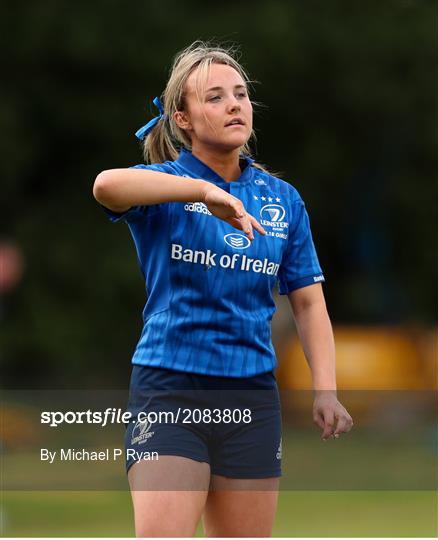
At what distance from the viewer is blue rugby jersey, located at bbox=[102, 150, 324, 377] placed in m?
3.88

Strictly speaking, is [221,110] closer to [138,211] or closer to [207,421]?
[138,211]

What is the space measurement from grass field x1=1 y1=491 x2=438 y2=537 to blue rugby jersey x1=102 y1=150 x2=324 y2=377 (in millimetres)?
3934

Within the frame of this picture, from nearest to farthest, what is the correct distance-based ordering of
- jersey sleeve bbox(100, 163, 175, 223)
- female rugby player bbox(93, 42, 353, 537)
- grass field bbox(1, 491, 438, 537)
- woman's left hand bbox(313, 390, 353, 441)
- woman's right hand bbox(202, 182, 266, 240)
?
1. woman's right hand bbox(202, 182, 266, 240)
2. female rugby player bbox(93, 42, 353, 537)
3. jersey sleeve bbox(100, 163, 175, 223)
4. woman's left hand bbox(313, 390, 353, 441)
5. grass field bbox(1, 491, 438, 537)

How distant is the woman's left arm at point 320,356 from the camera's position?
400cm

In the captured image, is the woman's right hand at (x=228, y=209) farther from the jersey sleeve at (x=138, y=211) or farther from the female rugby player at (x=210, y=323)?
the jersey sleeve at (x=138, y=211)

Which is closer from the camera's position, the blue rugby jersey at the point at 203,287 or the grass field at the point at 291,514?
the blue rugby jersey at the point at 203,287

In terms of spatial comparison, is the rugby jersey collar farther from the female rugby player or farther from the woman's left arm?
the woman's left arm

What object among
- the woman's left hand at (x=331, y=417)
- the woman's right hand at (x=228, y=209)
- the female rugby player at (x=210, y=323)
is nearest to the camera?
the woman's right hand at (x=228, y=209)

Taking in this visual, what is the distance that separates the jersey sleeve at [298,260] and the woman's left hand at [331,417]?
40cm

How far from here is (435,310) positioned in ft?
72.5

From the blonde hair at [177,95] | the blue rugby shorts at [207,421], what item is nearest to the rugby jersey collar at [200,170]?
the blonde hair at [177,95]

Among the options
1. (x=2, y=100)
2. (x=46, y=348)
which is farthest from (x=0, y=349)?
(x=2, y=100)

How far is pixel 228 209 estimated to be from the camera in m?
3.62

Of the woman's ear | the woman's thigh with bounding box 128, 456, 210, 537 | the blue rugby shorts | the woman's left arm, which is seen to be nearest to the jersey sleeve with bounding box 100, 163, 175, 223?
the woman's ear
